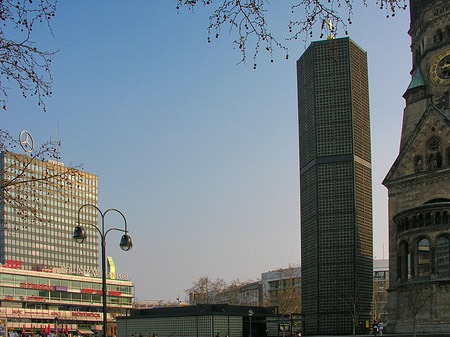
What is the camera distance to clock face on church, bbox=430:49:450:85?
79.1 metres

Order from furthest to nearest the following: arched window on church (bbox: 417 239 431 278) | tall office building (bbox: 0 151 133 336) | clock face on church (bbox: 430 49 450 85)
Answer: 1. tall office building (bbox: 0 151 133 336)
2. clock face on church (bbox: 430 49 450 85)
3. arched window on church (bbox: 417 239 431 278)

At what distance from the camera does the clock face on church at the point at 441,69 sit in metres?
79.1

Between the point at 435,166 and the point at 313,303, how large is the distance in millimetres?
37646

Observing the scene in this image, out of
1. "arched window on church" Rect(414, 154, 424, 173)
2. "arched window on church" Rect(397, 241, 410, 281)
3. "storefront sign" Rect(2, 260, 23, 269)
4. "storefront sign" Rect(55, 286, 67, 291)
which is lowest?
"storefront sign" Rect(55, 286, 67, 291)

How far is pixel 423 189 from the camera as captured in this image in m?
73.7

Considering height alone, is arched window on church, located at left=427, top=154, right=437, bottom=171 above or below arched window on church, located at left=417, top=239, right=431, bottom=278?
above

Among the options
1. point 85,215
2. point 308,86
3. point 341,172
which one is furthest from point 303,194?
point 85,215

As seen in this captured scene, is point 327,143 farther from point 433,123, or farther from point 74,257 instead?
point 74,257

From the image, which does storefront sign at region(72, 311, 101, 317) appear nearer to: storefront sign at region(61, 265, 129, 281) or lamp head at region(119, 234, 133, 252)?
storefront sign at region(61, 265, 129, 281)

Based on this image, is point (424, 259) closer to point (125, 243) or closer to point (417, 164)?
point (417, 164)

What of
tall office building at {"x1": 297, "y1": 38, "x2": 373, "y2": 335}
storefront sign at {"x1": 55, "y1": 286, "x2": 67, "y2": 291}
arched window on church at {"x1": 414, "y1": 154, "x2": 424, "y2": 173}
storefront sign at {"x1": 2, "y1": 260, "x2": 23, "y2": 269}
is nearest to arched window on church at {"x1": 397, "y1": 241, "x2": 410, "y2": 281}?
arched window on church at {"x1": 414, "y1": 154, "x2": 424, "y2": 173}

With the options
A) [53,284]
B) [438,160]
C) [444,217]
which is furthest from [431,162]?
[53,284]

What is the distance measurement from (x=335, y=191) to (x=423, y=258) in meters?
36.0

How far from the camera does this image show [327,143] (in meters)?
106
